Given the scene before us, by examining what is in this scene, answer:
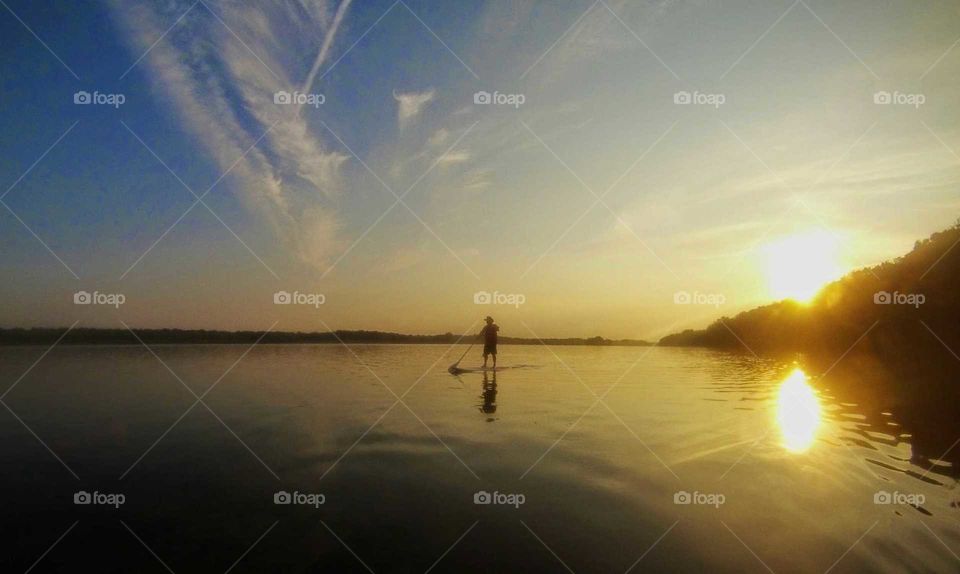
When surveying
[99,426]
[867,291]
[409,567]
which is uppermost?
[867,291]

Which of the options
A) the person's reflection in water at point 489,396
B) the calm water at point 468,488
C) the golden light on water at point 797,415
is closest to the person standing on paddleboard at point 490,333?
the person's reflection in water at point 489,396

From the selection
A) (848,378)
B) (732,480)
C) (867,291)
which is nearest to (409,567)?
(732,480)

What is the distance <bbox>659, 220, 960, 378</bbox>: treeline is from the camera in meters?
33.2

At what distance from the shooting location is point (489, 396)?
58.3ft

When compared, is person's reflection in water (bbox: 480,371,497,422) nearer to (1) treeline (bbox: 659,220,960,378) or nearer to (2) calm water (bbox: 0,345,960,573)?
(2) calm water (bbox: 0,345,960,573)

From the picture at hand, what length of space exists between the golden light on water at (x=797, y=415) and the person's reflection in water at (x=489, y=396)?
693 cm

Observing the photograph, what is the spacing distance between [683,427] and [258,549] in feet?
33.6

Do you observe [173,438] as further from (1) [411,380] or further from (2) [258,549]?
(1) [411,380]

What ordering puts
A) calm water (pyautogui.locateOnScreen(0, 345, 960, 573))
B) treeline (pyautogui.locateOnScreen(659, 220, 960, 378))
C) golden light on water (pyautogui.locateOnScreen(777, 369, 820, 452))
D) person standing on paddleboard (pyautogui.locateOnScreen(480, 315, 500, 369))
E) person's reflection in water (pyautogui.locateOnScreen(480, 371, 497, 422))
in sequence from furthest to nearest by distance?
treeline (pyautogui.locateOnScreen(659, 220, 960, 378)), person standing on paddleboard (pyautogui.locateOnScreen(480, 315, 500, 369)), person's reflection in water (pyautogui.locateOnScreen(480, 371, 497, 422)), golden light on water (pyautogui.locateOnScreen(777, 369, 820, 452)), calm water (pyautogui.locateOnScreen(0, 345, 960, 573))

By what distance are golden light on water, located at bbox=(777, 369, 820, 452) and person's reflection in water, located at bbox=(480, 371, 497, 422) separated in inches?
273

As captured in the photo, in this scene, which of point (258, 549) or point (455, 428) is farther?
point (455, 428)

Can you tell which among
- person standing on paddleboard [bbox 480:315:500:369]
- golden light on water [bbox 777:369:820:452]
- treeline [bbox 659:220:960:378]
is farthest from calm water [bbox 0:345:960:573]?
treeline [bbox 659:220:960:378]

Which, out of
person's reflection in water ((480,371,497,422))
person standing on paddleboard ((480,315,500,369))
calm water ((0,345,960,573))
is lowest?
calm water ((0,345,960,573))

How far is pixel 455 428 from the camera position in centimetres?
1238
